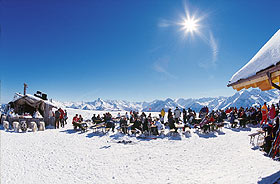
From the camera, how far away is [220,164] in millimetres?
5906

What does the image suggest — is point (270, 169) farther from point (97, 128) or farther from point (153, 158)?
point (97, 128)

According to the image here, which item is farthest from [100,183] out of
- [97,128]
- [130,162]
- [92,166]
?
[97,128]

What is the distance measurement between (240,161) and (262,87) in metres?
3.40

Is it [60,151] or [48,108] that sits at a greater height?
[48,108]

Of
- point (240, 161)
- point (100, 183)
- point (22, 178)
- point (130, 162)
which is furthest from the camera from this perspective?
point (130, 162)

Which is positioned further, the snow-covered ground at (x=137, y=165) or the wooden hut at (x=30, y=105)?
the wooden hut at (x=30, y=105)

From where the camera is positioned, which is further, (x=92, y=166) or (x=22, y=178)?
(x=92, y=166)

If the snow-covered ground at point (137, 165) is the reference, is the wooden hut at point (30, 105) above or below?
above

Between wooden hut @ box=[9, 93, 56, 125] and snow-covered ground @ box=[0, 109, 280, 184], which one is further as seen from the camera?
wooden hut @ box=[9, 93, 56, 125]

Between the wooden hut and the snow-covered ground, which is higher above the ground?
the wooden hut

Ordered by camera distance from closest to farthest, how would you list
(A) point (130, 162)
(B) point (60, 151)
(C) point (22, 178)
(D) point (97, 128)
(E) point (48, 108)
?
(C) point (22, 178), (A) point (130, 162), (B) point (60, 151), (D) point (97, 128), (E) point (48, 108)

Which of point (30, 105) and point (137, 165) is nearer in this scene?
point (137, 165)

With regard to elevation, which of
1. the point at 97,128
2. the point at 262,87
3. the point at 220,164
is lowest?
the point at 220,164

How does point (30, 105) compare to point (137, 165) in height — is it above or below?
above
